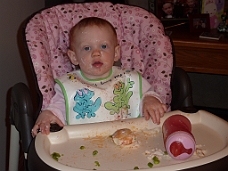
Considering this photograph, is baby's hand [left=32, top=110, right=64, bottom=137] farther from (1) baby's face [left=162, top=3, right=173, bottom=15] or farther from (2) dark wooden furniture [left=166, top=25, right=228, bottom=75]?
(1) baby's face [left=162, top=3, right=173, bottom=15]

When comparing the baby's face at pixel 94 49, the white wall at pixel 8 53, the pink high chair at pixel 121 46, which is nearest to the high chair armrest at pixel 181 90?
the pink high chair at pixel 121 46

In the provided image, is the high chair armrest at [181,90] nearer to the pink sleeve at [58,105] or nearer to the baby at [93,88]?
the baby at [93,88]

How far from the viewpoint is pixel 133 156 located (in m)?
1.04

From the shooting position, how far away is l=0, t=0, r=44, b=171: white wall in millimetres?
1691

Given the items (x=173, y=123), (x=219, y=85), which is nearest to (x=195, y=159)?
(x=173, y=123)

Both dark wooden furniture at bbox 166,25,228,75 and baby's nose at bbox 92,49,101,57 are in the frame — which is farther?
dark wooden furniture at bbox 166,25,228,75

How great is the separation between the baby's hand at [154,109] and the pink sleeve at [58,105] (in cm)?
24

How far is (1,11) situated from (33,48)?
1.50 feet

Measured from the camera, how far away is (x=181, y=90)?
1317mm

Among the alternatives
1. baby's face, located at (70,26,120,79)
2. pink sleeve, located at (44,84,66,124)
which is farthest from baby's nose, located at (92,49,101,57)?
pink sleeve, located at (44,84,66,124)

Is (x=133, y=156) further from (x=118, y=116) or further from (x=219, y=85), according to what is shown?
(x=219, y=85)

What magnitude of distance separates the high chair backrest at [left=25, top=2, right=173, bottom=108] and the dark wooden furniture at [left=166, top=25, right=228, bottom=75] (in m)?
0.39

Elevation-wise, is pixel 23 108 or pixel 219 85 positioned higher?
pixel 23 108

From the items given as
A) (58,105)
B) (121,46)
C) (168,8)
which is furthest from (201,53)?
(58,105)
